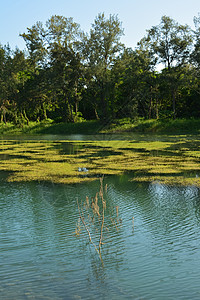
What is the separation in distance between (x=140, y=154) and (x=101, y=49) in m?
25.5

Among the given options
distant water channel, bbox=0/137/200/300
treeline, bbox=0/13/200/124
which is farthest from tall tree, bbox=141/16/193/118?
distant water channel, bbox=0/137/200/300

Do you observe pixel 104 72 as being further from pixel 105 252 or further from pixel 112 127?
pixel 105 252

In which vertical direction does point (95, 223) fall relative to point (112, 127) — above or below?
below

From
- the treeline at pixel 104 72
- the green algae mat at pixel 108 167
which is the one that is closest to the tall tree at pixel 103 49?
the treeline at pixel 104 72

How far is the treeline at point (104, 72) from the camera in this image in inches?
1519

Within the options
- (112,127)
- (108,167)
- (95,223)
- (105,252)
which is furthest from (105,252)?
(112,127)

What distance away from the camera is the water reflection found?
442cm

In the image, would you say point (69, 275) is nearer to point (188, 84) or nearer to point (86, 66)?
point (188, 84)

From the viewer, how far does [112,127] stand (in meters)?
40.5

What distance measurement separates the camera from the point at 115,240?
6.08m

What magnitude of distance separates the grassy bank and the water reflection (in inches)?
1128

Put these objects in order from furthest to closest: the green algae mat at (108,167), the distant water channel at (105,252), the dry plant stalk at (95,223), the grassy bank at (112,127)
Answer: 1. the grassy bank at (112,127)
2. the green algae mat at (108,167)
3. the dry plant stalk at (95,223)
4. the distant water channel at (105,252)

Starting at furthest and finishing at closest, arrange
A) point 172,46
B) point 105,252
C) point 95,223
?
1. point 172,46
2. point 95,223
3. point 105,252

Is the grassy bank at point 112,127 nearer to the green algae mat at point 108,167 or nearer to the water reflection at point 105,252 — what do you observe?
the green algae mat at point 108,167
